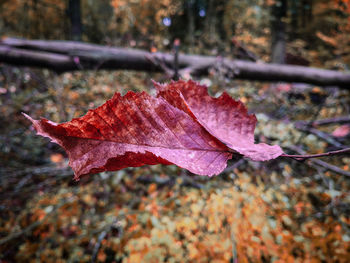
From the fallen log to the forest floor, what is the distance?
1.24ft

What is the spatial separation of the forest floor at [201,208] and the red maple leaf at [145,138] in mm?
613

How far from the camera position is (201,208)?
179cm

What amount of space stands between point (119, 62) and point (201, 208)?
86.1 inches

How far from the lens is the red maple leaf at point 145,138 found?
0.92 feet

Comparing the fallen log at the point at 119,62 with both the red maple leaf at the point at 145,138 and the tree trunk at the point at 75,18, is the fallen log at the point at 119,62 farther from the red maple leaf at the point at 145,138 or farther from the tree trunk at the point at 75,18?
the tree trunk at the point at 75,18

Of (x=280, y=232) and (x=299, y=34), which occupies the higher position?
(x=299, y=34)

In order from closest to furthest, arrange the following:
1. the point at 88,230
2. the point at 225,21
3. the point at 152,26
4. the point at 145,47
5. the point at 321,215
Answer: the point at 321,215
the point at 88,230
the point at 145,47
the point at 225,21
the point at 152,26

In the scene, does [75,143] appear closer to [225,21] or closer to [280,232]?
[280,232]

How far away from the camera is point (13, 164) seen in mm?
2936

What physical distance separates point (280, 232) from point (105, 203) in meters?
1.95

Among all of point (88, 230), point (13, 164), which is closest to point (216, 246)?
point (88, 230)

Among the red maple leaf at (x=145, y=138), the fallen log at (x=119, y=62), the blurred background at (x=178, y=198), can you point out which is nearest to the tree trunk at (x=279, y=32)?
the blurred background at (x=178, y=198)

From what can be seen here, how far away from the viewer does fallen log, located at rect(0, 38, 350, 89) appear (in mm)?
2502

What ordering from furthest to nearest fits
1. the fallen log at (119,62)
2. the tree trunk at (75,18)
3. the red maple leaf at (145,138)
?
the tree trunk at (75,18), the fallen log at (119,62), the red maple leaf at (145,138)
